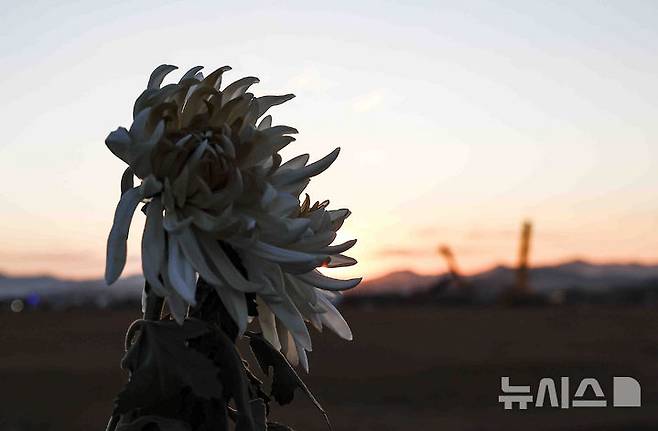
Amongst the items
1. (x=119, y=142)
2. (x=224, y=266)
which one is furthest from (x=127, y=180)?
(x=224, y=266)

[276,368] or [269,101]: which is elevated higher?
[269,101]

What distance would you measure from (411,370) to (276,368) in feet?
72.2

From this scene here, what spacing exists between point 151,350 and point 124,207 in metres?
0.19

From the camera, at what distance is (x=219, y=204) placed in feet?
4.05

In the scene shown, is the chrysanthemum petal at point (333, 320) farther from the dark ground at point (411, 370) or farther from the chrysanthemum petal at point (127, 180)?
the dark ground at point (411, 370)

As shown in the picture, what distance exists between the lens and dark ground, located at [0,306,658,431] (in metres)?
15.9

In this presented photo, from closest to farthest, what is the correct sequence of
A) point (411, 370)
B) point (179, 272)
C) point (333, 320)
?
1. point (179, 272)
2. point (333, 320)
3. point (411, 370)

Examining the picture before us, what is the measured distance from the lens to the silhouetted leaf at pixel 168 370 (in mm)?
1219

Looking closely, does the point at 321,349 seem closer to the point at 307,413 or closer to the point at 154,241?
the point at 307,413

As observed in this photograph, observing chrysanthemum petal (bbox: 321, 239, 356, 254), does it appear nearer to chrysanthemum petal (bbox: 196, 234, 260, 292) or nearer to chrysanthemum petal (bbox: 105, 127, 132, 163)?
chrysanthemum petal (bbox: 196, 234, 260, 292)

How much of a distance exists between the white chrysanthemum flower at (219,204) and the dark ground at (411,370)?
13.4m

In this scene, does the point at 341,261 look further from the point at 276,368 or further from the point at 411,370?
the point at 411,370

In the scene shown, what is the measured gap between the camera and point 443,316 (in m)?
43.2

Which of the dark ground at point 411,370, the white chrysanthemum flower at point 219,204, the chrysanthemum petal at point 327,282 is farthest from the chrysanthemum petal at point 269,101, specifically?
the dark ground at point 411,370
